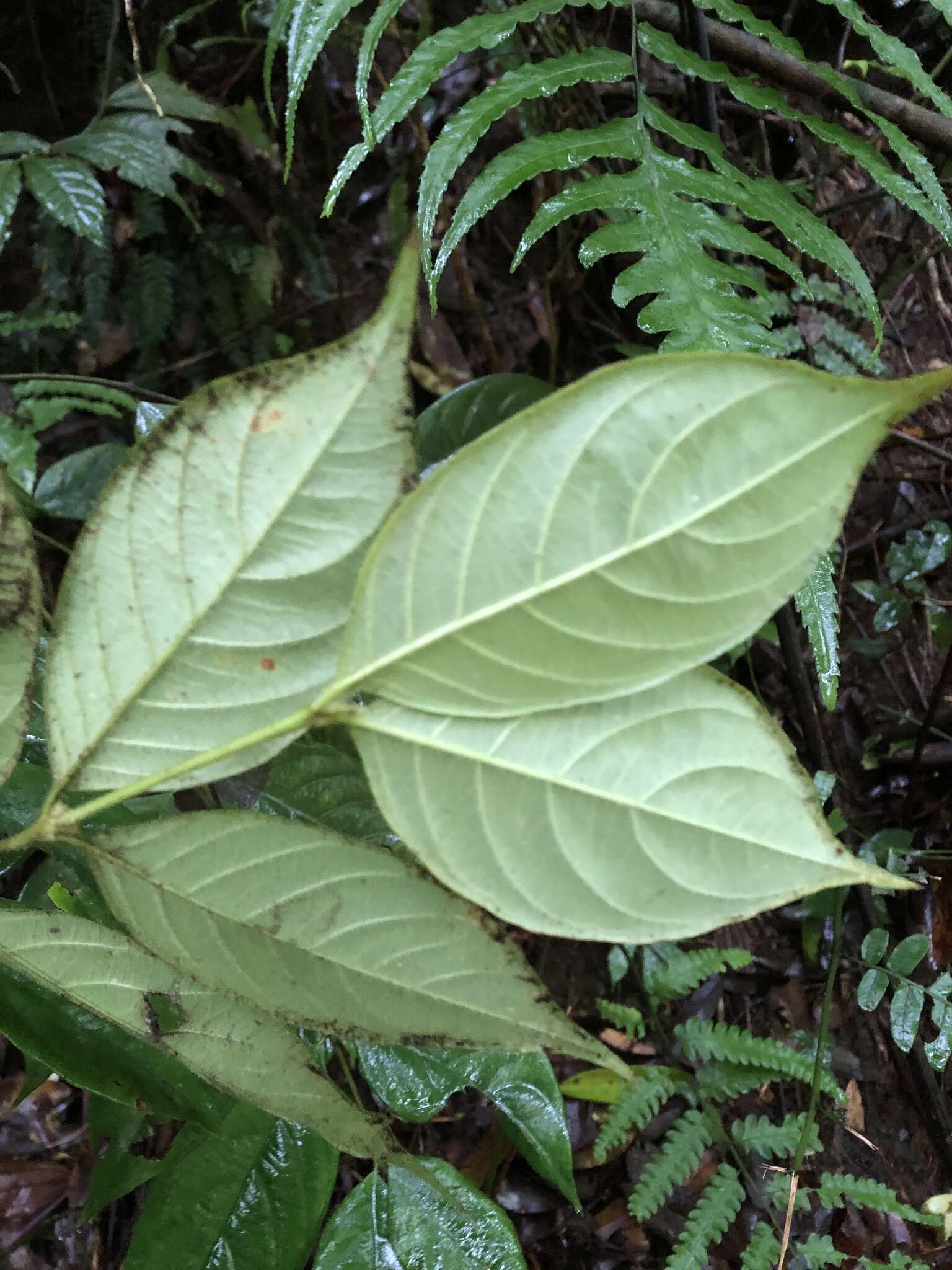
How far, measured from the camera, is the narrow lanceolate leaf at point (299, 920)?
314 millimetres

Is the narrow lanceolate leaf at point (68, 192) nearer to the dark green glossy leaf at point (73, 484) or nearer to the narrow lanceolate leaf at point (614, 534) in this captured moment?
the dark green glossy leaf at point (73, 484)

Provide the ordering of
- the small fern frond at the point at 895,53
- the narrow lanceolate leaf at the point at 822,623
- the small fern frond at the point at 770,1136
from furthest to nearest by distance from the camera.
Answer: the small fern frond at the point at 770,1136
the small fern frond at the point at 895,53
the narrow lanceolate leaf at the point at 822,623

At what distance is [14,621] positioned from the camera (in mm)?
316

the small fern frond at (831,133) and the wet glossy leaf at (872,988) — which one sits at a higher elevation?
the small fern frond at (831,133)

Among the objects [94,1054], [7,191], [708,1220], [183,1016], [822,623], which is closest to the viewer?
[183,1016]

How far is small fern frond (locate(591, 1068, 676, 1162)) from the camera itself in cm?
119

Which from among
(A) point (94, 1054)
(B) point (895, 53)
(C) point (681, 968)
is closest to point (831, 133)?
(B) point (895, 53)

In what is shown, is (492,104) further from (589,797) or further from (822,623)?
(589,797)

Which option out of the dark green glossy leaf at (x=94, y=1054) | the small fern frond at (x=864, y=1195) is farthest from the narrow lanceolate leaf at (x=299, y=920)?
the small fern frond at (x=864, y=1195)

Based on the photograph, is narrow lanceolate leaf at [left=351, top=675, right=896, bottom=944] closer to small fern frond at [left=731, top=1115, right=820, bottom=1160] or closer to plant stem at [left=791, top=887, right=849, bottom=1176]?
plant stem at [left=791, top=887, right=849, bottom=1176]

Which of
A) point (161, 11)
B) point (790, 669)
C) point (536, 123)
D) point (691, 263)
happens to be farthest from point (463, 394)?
point (161, 11)

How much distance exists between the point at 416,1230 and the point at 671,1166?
72 centimetres

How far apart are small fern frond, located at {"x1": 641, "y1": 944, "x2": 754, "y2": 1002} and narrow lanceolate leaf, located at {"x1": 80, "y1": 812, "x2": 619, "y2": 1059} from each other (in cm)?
112

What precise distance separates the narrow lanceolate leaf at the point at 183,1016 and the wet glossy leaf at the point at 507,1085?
14.0 inches
